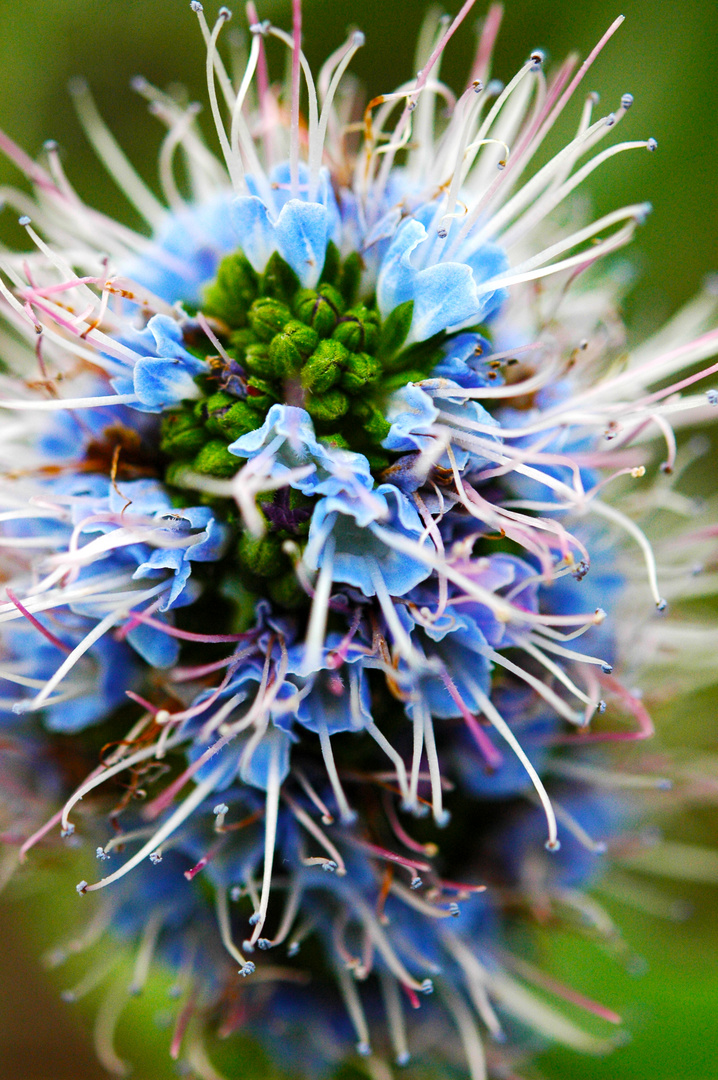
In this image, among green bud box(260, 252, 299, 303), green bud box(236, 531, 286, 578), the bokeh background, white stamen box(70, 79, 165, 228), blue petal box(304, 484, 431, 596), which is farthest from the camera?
the bokeh background

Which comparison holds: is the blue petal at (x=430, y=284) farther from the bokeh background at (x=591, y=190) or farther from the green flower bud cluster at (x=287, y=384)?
the bokeh background at (x=591, y=190)

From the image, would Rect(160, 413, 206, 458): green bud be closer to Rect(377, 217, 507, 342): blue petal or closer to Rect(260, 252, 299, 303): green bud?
Rect(260, 252, 299, 303): green bud

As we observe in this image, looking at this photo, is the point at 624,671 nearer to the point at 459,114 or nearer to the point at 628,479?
the point at 628,479

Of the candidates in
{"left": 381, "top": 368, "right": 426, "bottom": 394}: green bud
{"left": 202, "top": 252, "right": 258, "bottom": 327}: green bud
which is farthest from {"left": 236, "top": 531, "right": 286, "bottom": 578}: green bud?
{"left": 202, "top": 252, "right": 258, "bottom": 327}: green bud

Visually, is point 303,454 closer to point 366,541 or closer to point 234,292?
point 366,541

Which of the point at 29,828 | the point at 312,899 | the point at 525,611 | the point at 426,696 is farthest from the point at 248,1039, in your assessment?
the point at 525,611

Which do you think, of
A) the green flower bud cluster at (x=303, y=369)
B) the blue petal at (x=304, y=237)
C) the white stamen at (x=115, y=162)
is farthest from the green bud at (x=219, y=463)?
the white stamen at (x=115, y=162)

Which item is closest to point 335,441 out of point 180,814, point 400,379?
point 400,379
